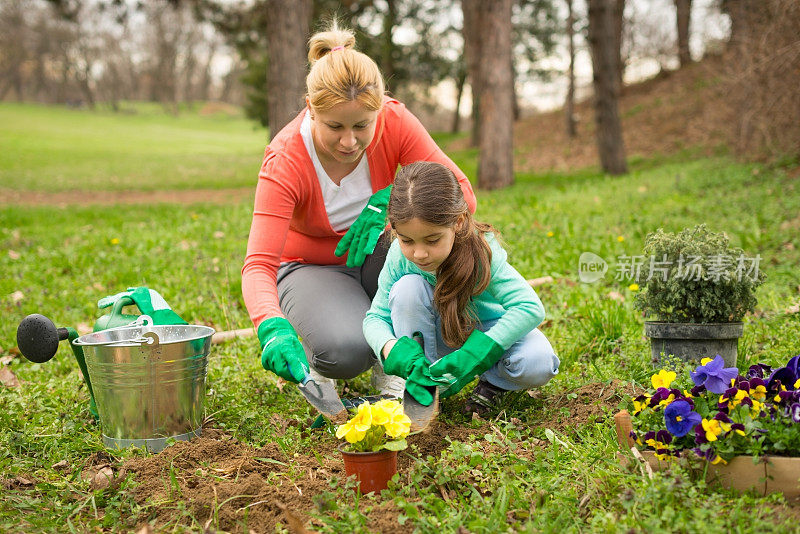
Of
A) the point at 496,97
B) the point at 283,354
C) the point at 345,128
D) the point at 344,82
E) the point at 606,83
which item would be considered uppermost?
the point at 606,83

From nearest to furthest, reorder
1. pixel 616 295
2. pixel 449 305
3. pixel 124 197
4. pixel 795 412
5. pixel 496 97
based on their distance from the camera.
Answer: pixel 795 412, pixel 449 305, pixel 616 295, pixel 496 97, pixel 124 197

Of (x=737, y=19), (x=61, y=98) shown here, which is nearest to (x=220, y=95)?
(x=61, y=98)

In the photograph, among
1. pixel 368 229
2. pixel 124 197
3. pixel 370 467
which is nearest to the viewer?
pixel 370 467

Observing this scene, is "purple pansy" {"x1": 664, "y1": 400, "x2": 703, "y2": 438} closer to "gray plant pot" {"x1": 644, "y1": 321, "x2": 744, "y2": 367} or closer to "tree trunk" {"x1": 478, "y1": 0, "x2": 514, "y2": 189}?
"gray plant pot" {"x1": 644, "y1": 321, "x2": 744, "y2": 367}

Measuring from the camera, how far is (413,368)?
241cm

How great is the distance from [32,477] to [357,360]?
4.02 feet

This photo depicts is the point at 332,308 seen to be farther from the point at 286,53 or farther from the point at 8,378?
the point at 286,53

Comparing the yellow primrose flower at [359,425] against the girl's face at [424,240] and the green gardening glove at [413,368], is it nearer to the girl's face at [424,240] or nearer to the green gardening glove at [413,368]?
the green gardening glove at [413,368]

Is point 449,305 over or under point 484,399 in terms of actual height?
over

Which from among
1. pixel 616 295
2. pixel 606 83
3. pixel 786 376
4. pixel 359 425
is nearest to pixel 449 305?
pixel 359 425

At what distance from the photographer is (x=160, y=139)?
33781 millimetres

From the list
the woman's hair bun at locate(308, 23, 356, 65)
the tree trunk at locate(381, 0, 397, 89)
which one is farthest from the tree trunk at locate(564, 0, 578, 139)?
the woman's hair bun at locate(308, 23, 356, 65)

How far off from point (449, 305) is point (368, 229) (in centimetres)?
70

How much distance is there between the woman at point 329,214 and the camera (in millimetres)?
2646
